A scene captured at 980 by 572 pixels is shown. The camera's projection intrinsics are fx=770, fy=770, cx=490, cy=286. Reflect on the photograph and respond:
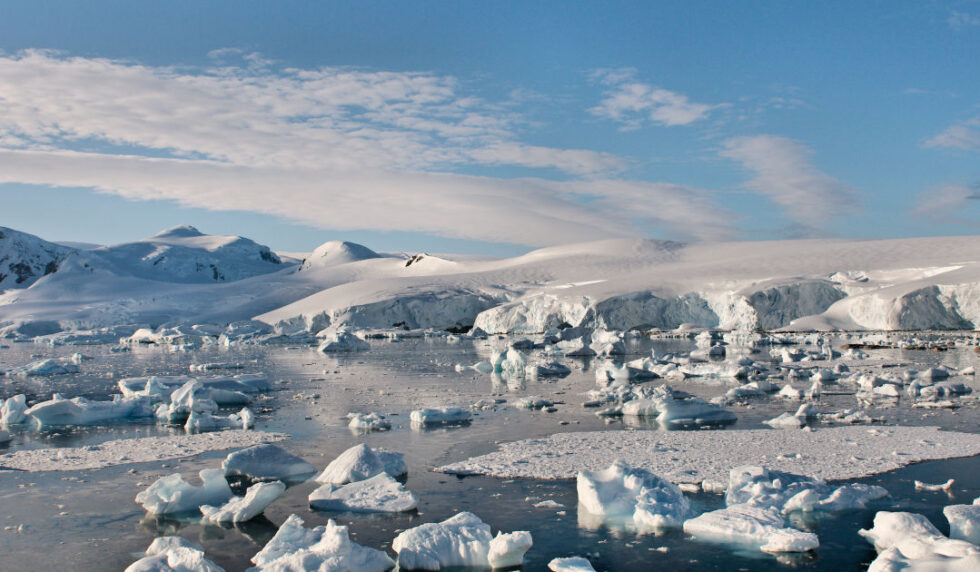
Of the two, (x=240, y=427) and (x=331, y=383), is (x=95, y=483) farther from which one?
(x=331, y=383)

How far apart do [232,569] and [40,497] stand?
8.64ft

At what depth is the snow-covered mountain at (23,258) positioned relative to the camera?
301 feet

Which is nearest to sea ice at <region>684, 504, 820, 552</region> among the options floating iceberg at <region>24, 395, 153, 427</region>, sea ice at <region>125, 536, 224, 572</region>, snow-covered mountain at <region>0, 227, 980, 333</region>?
sea ice at <region>125, 536, 224, 572</region>

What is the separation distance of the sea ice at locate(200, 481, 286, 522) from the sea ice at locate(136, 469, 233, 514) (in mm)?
157

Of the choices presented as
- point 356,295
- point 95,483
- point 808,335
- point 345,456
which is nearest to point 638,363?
point 345,456

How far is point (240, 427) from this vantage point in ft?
30.9

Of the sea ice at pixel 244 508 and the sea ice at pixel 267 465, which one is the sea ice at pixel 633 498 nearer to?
the sea ice at pixel 244 508

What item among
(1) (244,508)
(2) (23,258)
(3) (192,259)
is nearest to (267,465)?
(1) (244,508)

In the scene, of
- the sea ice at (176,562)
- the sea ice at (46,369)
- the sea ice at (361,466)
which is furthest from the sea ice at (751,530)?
the sea ice at (46,369)

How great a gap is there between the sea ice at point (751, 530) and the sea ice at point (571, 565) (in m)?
0.94

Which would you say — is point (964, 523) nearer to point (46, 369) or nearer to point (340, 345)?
point (46, 369)

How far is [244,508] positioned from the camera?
16.9ft

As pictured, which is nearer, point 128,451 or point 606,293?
point 128,451

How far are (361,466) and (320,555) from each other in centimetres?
212
